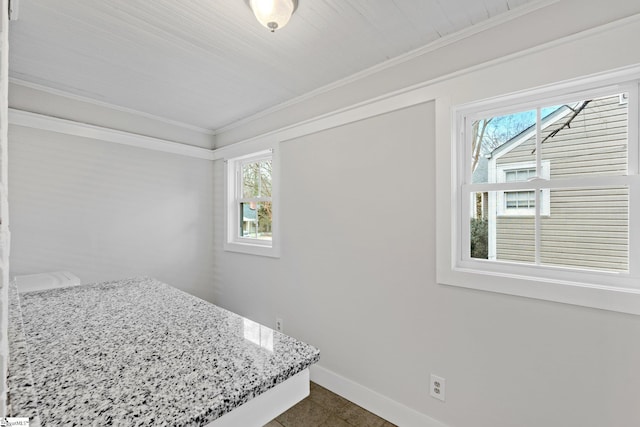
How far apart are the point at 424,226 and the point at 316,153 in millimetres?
1051

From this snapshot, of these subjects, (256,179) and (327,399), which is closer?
(327,399)

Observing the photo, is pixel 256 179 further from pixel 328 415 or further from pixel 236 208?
pixel 328 415

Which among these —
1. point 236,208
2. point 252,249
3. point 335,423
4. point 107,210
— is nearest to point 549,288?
point 335,423

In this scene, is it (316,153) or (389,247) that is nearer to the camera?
(389,247)

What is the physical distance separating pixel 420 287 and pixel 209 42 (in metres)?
1.93

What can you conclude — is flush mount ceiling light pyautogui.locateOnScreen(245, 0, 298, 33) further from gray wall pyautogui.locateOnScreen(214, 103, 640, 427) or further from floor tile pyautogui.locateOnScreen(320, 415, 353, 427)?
floor tile pyautogui.locateOnScreen(320, 415, 353, 427)

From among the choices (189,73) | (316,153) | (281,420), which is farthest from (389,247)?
(189,73)

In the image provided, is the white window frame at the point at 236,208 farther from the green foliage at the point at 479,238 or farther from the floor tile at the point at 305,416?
the green foliage at the point at 479,238

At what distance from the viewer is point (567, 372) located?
1364mm

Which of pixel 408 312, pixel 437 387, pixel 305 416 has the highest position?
pixel 408 312

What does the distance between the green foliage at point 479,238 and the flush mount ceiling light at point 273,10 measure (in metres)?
1.47

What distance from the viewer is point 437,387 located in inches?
68.4

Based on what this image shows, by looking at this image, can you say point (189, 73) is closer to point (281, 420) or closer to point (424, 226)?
point (424, 226)

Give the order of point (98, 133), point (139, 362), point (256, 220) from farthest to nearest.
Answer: point (256, 220)
point (98, 133)
point (139, 362)
